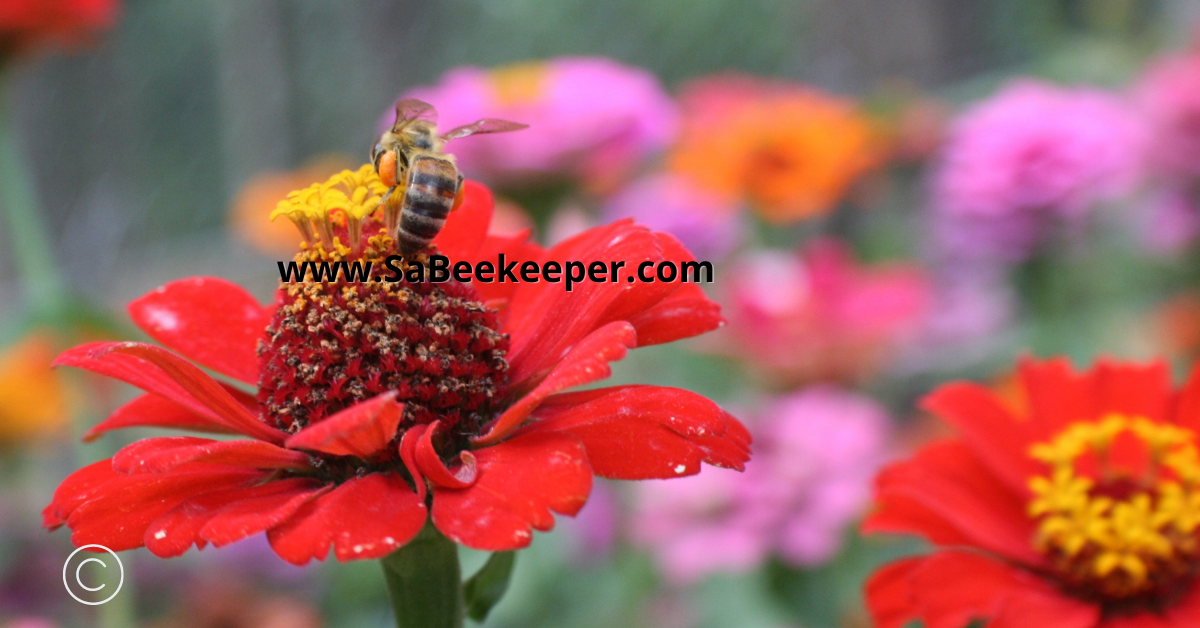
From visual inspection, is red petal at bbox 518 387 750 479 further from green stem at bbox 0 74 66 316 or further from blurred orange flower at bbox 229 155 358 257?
blurred orange flower at bbox 229 155 358 257

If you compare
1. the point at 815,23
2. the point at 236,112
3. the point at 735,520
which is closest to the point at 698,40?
the point at 815,23

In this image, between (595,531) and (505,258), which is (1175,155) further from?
(505,258)

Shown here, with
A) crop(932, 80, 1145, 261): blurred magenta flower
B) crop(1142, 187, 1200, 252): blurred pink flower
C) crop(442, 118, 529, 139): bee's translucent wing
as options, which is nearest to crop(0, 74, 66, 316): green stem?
crop(442, 118, 529, 139): bee's translucent wing

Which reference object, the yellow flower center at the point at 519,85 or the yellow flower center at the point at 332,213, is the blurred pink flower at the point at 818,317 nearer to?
the yellow flower center at the point at 519,85

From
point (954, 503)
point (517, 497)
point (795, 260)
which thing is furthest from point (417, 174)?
point (795, 260)

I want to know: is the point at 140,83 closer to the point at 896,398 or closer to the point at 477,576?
the point at 896,398

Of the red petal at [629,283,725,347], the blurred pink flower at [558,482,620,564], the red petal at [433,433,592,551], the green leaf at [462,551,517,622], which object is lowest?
the blurred pink flower at [558,482,620,564]
